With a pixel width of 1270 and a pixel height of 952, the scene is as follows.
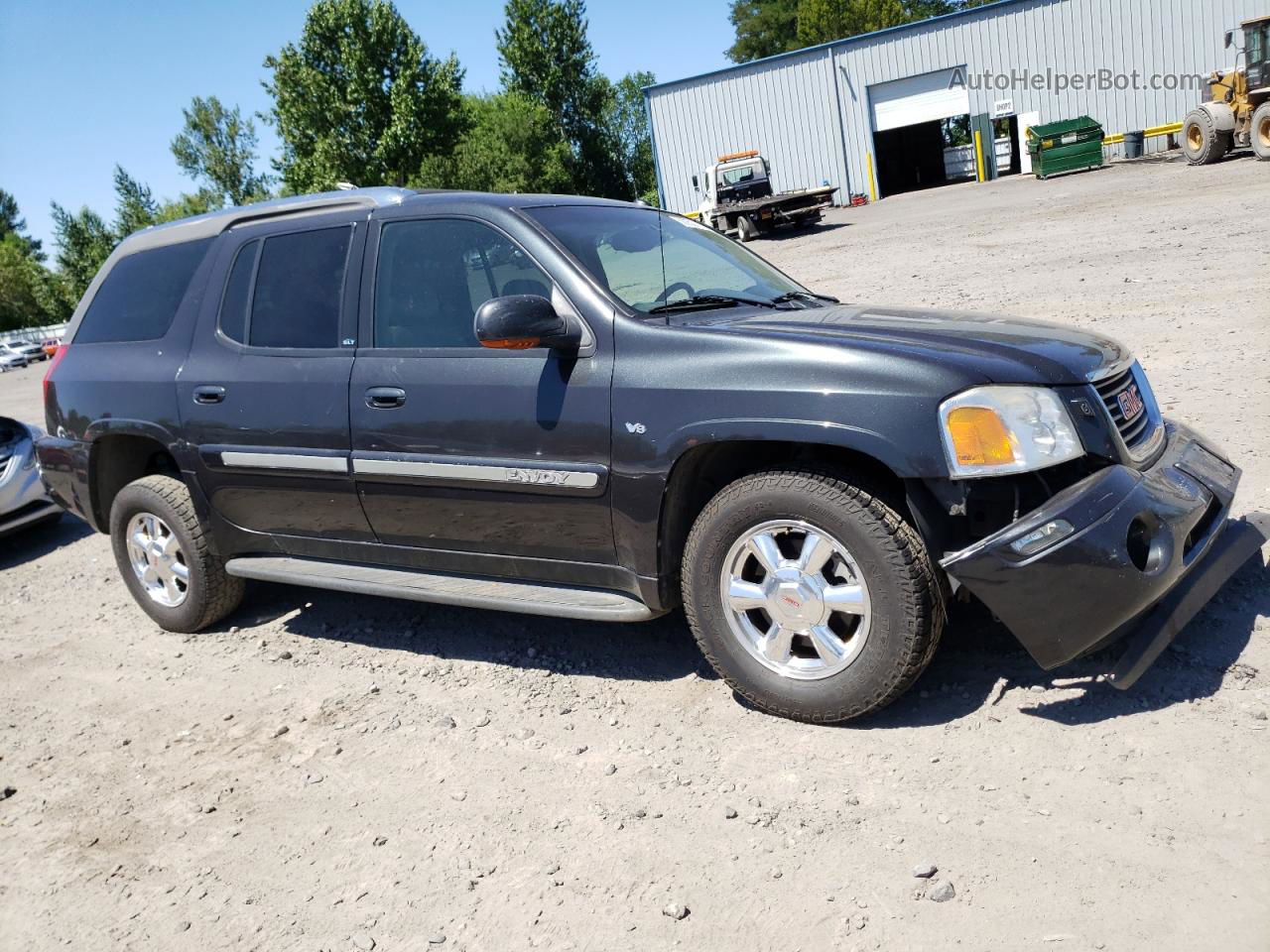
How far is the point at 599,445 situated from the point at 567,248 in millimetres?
818

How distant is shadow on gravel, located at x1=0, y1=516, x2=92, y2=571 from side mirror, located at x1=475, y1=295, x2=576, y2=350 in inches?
232

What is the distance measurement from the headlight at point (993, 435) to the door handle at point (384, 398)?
210 centimetres

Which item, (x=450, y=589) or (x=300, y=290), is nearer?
(x=450, y=589)

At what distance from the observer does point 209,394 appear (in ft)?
15.6

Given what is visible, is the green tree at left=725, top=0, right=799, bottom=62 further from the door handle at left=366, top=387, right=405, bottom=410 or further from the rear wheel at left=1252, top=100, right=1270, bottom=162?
the door handle at left=366, top=387, right=405, bottom=410

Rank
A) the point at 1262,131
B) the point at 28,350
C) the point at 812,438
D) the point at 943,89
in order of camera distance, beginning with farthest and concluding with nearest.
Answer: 1. the point at 28,350
2. the point at 943,89
3. the point at 1262,131
4. the point at 812,438

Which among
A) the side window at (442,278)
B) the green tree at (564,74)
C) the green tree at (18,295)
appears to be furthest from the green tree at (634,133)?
the side window at (442,278)

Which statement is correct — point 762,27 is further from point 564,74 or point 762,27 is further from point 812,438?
point 812,438

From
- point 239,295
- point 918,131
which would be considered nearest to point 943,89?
point 918,131

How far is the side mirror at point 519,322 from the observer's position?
3561mm

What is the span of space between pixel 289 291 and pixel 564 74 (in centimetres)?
5195

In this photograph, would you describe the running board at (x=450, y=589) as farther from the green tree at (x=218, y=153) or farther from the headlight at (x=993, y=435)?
the green tree at (x=218, y=153)

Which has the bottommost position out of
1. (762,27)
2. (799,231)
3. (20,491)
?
(799,231)

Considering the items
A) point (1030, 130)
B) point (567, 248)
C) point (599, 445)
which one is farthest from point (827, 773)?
point (1030, 130)
